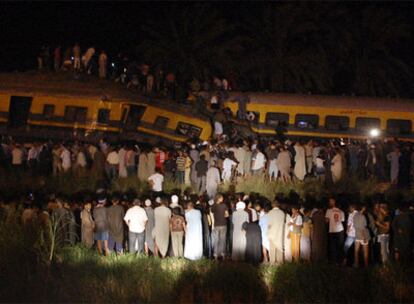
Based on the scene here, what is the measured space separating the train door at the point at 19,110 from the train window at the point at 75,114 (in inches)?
59.8

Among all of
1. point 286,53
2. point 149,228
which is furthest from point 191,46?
point 149,228

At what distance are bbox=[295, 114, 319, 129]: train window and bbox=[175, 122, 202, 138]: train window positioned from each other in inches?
163

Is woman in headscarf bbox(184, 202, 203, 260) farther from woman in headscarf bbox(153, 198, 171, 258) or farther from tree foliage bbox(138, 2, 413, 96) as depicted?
tree foliage bbox(138, 2, 413, 96)

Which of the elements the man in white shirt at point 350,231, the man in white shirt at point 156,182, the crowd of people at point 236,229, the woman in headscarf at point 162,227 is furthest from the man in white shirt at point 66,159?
the man in white shirt at point 350,231

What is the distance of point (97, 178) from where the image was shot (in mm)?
22500

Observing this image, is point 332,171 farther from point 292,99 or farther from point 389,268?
point 292,99

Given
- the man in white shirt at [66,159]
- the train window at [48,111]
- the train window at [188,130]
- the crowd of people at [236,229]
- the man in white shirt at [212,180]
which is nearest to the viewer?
the crowd of people at [236,229]

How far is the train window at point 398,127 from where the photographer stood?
30359 millimetres

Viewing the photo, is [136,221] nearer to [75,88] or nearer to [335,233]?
[335,233]

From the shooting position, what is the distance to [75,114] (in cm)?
2945

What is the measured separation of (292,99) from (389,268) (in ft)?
55.4

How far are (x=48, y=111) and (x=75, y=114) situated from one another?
3.54 feet

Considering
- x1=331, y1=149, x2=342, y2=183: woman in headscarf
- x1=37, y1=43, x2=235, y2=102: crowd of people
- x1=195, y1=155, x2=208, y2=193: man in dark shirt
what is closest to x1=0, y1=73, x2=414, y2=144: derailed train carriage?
x1=37, y1=43, x2=235, y2=102: crowd of people

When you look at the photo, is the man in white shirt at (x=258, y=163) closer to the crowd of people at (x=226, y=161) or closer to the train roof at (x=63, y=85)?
the crowd of people at (x=226, y=161)
